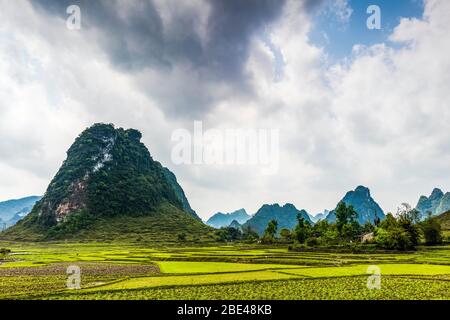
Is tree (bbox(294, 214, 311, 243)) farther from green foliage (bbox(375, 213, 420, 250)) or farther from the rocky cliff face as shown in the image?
the rocky cliff face

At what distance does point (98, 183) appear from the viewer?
171 metres

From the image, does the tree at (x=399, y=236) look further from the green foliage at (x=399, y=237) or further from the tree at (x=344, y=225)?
the tree at (x=344, y=225)

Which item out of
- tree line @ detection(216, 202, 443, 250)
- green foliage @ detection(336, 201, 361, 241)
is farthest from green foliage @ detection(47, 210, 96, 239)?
green foliage @ detection(336, 201, 361, 241)

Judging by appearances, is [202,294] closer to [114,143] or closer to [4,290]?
[4,290]

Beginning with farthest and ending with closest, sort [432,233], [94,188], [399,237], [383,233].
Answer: [94,188] → [432,233] → [383,233] → [399,237]

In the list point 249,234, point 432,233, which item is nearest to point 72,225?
point 249,234

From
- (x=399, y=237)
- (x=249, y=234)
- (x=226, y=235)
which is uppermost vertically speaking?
(x=399, y=237)

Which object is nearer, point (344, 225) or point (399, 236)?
point (399, 236)

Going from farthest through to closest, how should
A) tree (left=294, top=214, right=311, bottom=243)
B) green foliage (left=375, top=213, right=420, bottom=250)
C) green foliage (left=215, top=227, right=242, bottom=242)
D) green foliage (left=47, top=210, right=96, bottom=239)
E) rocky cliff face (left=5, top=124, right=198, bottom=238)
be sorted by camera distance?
rocky cliff face (left=5, top=124, right=198, bottom=238)
green foliage (left=47, top=210, right=96, bottom=239)
green foliage (left=215, top=227, right=242, bottom=242)
tree (left=294, top=214, right=311, bottom=243)
green foliage (left=375, top=213, right=420, bottom=250)

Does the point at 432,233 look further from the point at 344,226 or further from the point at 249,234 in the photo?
the point at 249,234

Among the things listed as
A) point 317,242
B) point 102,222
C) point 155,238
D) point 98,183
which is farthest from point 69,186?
point 317,242

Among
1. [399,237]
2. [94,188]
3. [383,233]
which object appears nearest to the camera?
[399,237]

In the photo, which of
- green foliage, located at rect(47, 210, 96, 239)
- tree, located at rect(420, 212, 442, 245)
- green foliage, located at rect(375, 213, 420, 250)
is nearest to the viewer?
green foliage, located at rect(375, 213, 420, 250)
